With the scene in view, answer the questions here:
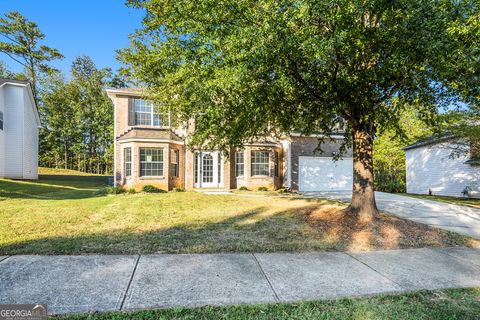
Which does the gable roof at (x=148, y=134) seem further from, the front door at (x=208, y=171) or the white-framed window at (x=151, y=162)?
the front door at (x=208, y=171)

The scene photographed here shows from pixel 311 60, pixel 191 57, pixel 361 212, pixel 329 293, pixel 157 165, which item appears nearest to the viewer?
pixel 329 293

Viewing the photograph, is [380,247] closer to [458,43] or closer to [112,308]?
[458,43]

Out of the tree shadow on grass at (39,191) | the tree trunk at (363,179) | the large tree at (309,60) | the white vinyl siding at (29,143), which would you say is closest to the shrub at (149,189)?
the tree shadow on grass at (39,191)

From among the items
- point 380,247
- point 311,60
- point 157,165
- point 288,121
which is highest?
point 311,60

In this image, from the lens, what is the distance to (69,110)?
34.8 metres

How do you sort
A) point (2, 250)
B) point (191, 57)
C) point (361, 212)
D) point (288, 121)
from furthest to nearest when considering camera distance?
point (288, 121) < point (361, 212) < point (191, 57) < point (2, 250)

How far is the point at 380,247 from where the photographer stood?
17.8 feet

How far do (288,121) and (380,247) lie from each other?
436 cm

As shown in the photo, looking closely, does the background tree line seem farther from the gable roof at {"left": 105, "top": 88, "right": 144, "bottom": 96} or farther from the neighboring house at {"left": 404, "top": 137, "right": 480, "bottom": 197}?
the neighboring house at {"left": 404, "top": 137, "right": 480, "bottom": 197}

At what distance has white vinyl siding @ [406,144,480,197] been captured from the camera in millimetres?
16844

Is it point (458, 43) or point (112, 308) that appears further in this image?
point (458, 43)

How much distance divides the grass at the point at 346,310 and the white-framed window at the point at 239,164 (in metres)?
14.7

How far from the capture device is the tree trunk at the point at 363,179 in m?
7.28

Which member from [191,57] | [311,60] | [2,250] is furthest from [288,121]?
[2,250]
